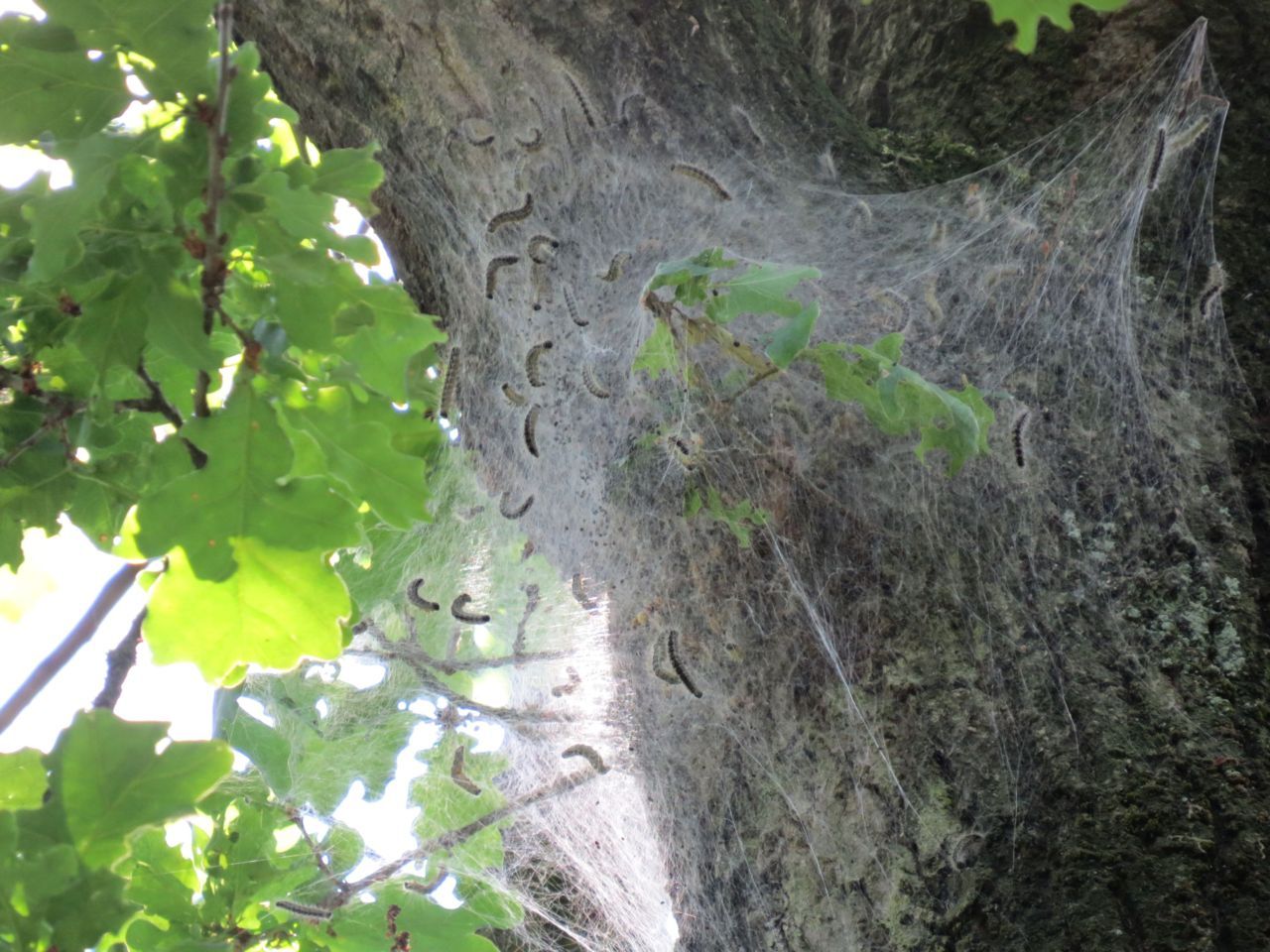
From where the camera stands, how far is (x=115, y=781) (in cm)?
165

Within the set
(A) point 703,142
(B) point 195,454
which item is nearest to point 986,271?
(A) point 703,142

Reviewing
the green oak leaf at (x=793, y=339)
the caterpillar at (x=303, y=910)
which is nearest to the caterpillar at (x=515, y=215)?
the green oak leaf at (x=793, y=339)

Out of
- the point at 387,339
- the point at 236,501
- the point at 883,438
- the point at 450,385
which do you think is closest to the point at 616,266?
the point at 450,385

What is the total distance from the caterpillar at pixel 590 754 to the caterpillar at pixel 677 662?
0.81m

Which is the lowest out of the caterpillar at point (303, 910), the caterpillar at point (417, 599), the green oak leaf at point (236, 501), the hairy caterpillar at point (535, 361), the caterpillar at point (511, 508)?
the caterpillar at point (303, 910)

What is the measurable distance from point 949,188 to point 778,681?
1.63 metres

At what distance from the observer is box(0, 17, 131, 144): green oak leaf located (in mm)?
1796

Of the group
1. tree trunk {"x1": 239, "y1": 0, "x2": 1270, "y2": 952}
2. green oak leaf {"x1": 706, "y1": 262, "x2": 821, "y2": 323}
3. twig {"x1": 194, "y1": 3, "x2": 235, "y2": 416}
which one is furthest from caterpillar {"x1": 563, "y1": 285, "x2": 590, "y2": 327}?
twig {"x1": 194, "y1": 3, "x2": 235, "y2": 416}

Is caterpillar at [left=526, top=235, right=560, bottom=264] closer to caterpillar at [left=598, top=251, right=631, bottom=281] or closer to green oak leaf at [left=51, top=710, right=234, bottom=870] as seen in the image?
caterpillar at [left=598, top=251, right=631, bottom=281]

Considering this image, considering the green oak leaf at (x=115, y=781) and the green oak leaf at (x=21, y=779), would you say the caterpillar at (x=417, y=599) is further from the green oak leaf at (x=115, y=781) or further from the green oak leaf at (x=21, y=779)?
the green oak leaf at (x=115, y=781)

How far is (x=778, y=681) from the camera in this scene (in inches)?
88.9

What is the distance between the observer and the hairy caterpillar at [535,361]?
3096 millimetres

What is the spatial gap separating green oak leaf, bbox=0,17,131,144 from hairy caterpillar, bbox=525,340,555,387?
1402mm

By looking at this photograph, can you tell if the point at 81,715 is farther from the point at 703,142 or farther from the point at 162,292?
the point at 703,142
